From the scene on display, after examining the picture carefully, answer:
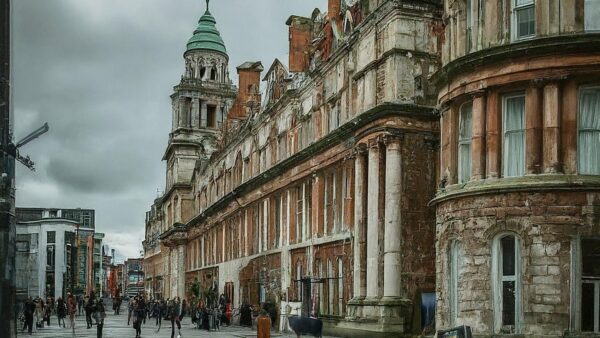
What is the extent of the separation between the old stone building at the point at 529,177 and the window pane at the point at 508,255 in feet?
0.08

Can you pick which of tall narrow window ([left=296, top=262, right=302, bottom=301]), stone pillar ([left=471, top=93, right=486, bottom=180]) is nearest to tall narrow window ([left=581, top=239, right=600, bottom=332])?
stone pillar ([left=471, top=93, right=486, bottom=180])

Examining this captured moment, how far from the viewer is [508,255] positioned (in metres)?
21.7

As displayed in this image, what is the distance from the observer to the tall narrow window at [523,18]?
21.9 meters

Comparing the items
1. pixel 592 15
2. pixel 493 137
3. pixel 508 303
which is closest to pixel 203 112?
pixel 493 137

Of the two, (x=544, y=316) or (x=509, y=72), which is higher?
(x=509, y=72)

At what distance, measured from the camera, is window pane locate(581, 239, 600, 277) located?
20.8 meters

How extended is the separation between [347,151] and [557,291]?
14.6 meters

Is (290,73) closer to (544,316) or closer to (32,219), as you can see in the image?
(544,316)

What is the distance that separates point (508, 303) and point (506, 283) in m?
0.46

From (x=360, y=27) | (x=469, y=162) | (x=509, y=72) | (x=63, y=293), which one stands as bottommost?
(x=63, y=293)

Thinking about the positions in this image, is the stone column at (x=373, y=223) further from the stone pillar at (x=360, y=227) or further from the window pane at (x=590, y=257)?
the window pane at (x=590, y=257)

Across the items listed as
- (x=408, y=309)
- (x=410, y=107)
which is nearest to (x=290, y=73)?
(x=410, y=107)

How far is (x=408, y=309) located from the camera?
2948 centimetres

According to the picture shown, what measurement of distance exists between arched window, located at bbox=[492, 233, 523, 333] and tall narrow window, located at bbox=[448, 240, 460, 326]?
1.41 m
